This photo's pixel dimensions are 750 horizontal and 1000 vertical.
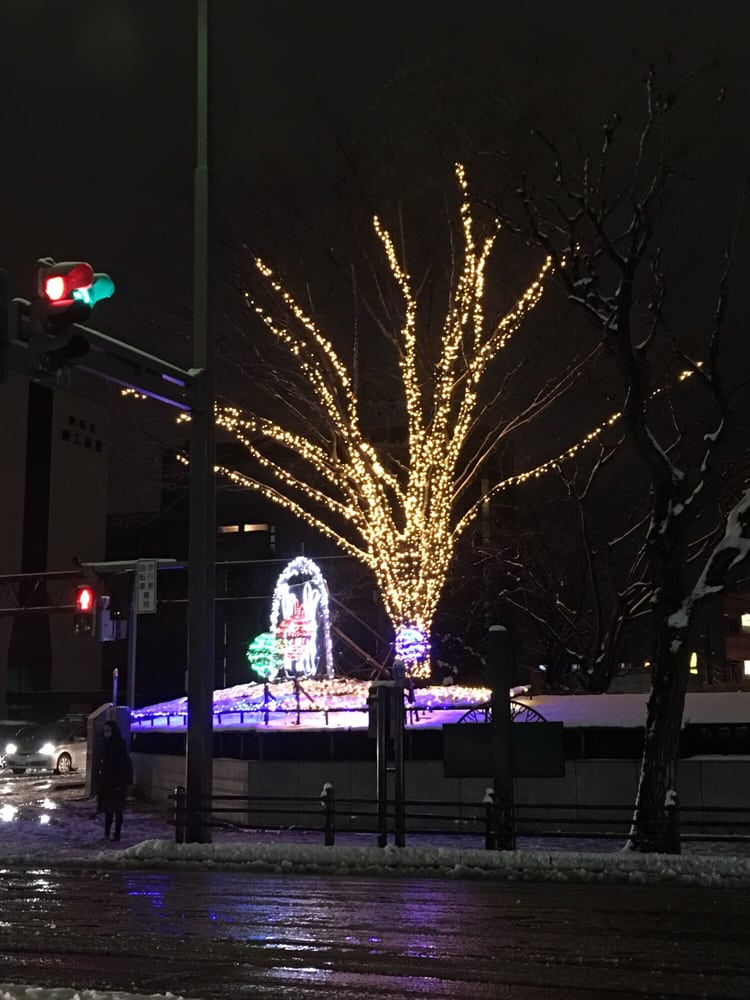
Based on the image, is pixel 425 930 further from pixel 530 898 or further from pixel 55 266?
pixel 55 266

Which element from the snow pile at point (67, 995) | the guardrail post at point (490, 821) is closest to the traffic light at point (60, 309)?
the snow pile at point (67, 995)

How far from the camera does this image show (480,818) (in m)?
12.5

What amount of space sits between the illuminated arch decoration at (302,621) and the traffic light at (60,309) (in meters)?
13.6

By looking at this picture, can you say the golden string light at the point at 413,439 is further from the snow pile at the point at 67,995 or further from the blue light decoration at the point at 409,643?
the snow pile at the point at 67,995

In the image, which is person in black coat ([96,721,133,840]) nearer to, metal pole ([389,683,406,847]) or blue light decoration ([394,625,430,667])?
metal pole ([389,683,406,847])

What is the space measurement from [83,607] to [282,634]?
6.13 metres

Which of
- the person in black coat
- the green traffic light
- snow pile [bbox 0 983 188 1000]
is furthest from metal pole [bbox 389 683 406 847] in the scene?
the green traffic light

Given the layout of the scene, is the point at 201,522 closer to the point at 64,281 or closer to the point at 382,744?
the point at 382,744

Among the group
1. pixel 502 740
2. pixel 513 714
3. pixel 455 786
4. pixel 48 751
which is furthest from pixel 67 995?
pixel 48 751

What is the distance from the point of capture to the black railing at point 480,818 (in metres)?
12.4

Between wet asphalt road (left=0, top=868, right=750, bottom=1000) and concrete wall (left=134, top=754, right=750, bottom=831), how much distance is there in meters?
4.92

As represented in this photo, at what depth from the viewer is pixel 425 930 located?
8.57 metres

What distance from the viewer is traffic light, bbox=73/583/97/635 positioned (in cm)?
2548

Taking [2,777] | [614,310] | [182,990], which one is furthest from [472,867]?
[2,777]
